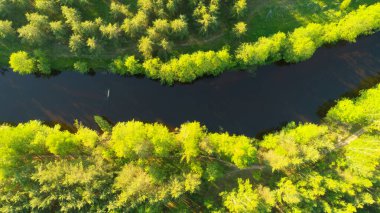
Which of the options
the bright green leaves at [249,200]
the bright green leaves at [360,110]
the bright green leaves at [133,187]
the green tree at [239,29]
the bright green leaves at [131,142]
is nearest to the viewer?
the bright green leaves at [133,187]

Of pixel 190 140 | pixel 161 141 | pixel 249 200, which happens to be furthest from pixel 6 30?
pixel 249 200

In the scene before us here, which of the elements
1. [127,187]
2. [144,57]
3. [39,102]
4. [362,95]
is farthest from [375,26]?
[39,102]

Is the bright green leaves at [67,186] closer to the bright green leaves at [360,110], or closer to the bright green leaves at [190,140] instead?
the bright green leaves at [190,140]

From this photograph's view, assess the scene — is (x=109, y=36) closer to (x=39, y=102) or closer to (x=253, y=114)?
(x=39, y=102)

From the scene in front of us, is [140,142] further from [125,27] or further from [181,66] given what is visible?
[125,27]

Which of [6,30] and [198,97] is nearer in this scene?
[6,30]

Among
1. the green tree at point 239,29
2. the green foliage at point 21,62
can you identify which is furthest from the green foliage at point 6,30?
the green tree at point 239,29
